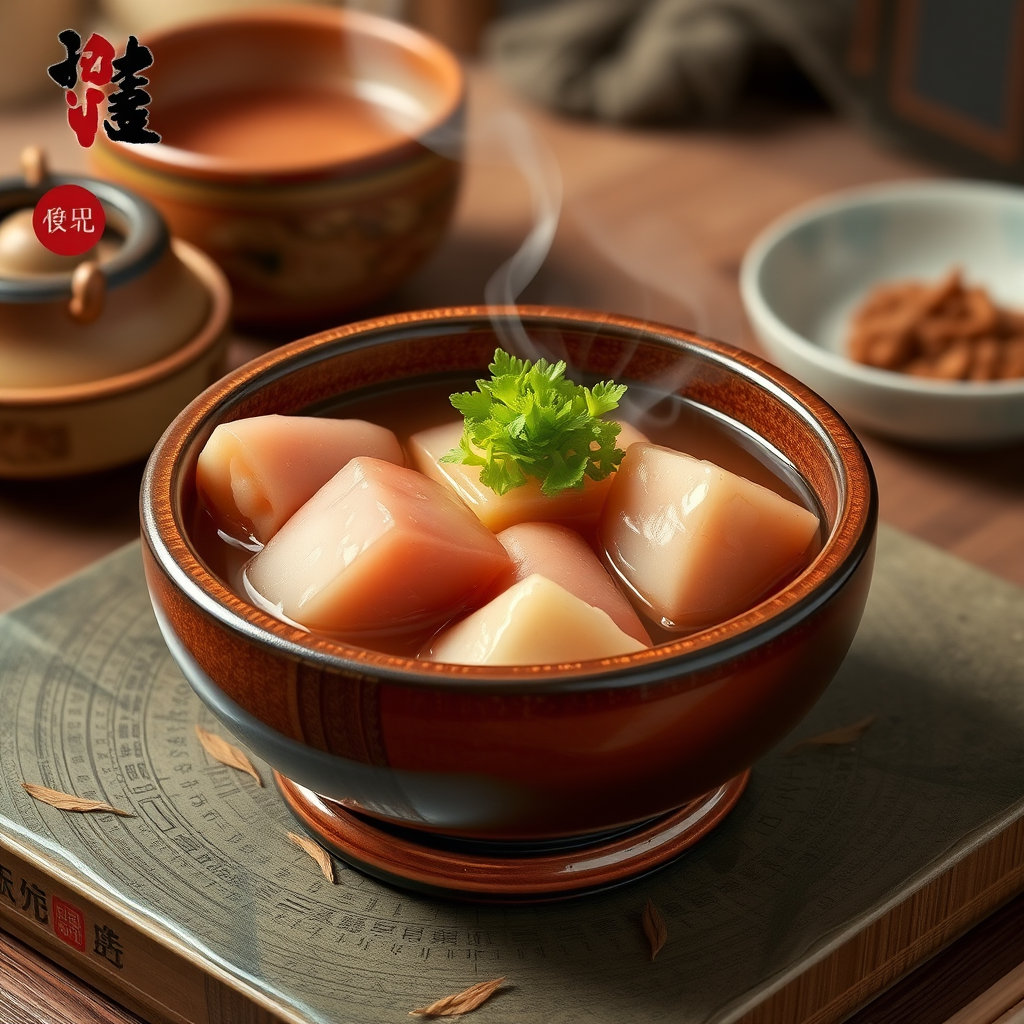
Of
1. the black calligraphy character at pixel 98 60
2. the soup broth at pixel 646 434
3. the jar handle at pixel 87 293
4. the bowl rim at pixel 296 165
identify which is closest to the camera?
the soup broth at pixel 646 434

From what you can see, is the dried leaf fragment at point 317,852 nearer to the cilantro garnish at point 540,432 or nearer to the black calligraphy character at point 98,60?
the cilantro garnish at point 540,432

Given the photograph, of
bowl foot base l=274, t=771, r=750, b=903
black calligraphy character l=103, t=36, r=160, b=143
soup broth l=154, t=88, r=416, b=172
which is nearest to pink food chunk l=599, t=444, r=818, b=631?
bowl foot base l=274, t=771, r=750, b=903

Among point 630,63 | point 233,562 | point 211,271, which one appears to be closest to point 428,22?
point 630,63

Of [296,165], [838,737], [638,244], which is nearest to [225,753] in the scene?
[838,737]

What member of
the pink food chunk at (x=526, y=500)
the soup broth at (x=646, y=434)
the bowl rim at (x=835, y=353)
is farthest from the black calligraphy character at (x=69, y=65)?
the bowl rim at (x=835, y=353)

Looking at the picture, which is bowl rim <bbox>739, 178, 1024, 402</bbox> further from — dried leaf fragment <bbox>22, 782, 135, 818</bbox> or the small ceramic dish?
dried leaf fragment <bbox>22, 782, 135, 818</bbox>
